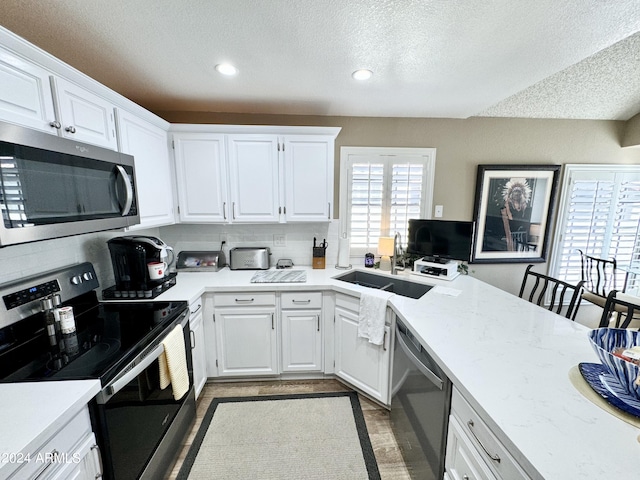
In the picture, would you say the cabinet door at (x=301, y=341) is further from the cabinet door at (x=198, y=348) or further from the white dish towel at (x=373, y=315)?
the cabinet door at (x=198, y=348)

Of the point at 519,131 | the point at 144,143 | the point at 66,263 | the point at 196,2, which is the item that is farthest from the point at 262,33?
the point at 519,131

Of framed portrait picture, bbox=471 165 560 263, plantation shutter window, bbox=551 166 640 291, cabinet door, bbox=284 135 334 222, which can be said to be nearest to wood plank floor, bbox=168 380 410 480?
cabinet door, bbox=284 135 334 222

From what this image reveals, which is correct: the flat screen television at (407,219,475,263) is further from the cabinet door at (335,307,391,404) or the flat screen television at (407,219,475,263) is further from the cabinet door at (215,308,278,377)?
the cabinet door at (215,308,278,377)

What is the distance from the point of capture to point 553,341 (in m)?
1.20

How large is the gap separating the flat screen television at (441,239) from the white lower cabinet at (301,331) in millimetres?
1024

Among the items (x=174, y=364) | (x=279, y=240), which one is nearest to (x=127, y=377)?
(x=174, y=364)

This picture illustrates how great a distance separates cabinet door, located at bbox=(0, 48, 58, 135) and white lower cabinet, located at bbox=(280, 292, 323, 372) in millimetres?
1649

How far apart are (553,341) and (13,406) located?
6.83 ft

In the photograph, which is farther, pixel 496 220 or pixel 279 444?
pixel 496 220

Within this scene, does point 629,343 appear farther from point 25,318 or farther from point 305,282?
point 25,318

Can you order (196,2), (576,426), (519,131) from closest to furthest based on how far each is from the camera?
(576,426), (196,2), (519,131)

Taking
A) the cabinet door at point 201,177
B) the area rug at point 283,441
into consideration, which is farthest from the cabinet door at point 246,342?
the cabinet door at point 201,177

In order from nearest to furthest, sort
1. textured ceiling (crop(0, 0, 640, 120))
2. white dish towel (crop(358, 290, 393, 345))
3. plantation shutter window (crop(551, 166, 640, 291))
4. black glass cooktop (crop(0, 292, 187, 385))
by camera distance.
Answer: black glass cooktop (crop(0, 292, 187, 385))
textured ceiling (crop(0, 0, 640, 120))
white dish towel (crop(358, 290, 393, 345))
plantation shutter window (crop(551, 166, 640, 291))

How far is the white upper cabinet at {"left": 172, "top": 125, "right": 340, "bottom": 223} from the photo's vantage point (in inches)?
85.7
